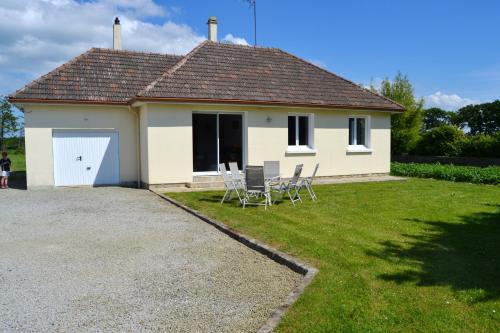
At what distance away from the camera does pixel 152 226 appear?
9281mm

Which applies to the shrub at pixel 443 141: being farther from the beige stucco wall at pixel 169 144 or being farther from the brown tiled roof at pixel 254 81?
the beige stucco wall at pixel 169 144

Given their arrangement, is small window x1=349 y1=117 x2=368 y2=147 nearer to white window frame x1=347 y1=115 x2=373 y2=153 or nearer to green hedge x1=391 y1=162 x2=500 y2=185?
white window frame x1=347 y1=115 x2=373 y2=153

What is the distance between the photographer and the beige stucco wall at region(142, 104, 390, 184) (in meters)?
15.5

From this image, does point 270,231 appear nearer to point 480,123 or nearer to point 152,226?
point 152,226

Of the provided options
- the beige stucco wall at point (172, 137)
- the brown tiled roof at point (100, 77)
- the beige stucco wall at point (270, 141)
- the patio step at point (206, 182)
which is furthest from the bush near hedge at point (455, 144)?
the brown tiled roof at point (100, 77)

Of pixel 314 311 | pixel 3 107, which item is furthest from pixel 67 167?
pixel 3 107

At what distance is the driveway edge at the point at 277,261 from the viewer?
4.51 metres

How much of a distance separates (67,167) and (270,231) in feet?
36.2

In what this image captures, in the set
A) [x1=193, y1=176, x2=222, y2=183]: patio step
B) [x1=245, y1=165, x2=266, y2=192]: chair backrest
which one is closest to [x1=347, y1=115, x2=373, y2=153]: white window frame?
[x1=193, y1=176, x2=222, y2=183]: patio step

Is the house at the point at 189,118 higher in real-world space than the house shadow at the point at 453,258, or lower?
higher

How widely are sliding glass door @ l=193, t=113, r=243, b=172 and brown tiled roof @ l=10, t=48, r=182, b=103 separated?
2.95m

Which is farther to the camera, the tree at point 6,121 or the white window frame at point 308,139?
the tree at point 6,121

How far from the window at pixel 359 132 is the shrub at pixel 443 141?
928 centimetres

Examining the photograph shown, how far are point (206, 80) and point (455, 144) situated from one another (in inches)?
675
